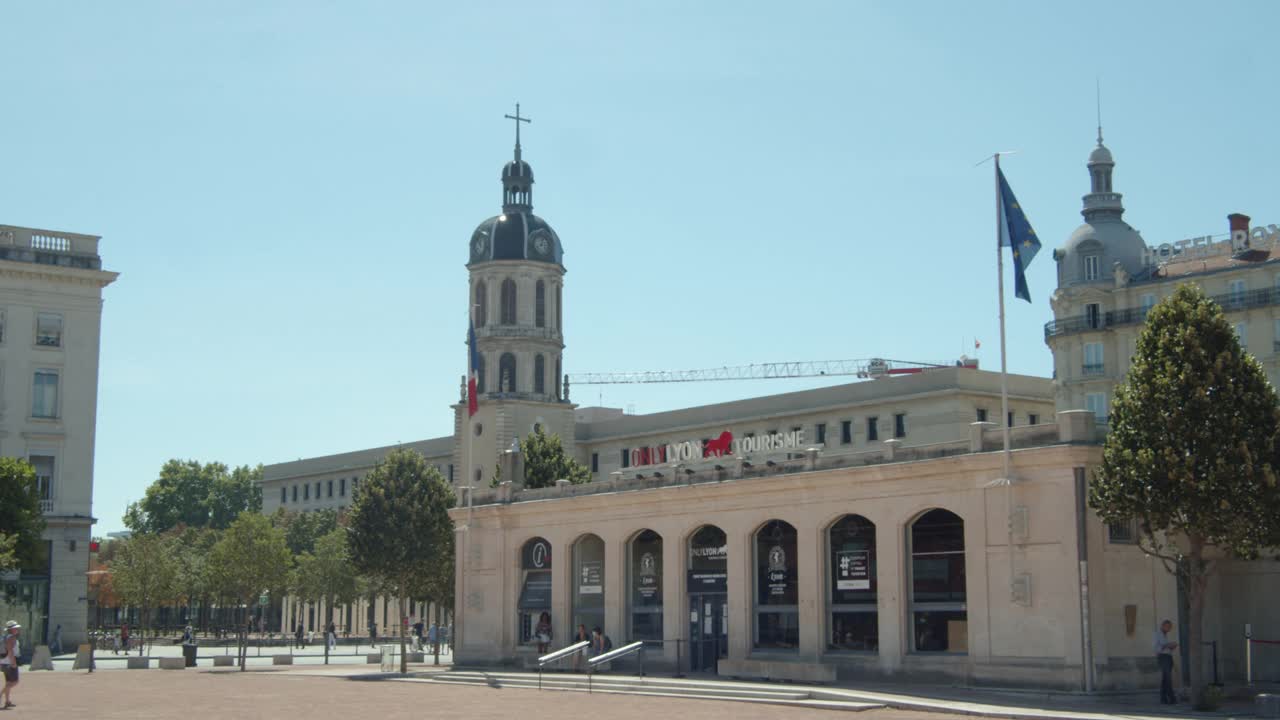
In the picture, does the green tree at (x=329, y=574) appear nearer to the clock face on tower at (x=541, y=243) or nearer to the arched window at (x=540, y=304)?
the arched window at (x=540, y=304)

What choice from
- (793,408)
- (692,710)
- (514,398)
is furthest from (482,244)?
(692,710)

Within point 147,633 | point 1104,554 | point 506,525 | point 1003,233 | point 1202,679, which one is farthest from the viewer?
point 147,633

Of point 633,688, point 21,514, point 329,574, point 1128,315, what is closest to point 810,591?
point 633,688

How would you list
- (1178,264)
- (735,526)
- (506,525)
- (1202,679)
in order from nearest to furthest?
(1202,679), (735,526), (506,525), (1178,264)

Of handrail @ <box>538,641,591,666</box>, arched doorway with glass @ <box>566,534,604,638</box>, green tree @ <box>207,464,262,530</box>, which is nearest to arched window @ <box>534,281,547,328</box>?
arched doorway with glass @ <box>566,534,604,638</box>

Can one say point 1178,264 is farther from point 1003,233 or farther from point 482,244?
point 1003,233

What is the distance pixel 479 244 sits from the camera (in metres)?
96.4

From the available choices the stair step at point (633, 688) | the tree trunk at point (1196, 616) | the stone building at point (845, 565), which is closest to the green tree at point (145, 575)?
the stone building at point (845, 565)

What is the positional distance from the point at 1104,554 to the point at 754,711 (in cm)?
1006

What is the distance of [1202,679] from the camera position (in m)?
32.9

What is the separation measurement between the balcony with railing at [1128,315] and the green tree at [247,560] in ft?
170

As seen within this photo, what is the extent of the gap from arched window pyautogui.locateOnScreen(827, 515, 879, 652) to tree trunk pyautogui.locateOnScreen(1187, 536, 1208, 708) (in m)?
10.1

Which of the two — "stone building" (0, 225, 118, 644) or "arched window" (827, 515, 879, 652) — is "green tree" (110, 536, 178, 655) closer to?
"stone building" (0, 225, 118, 644)

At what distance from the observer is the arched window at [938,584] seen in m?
39.6
